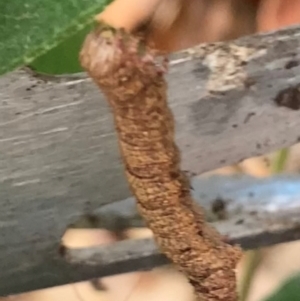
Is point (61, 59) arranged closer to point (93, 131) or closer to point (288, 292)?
point (93, 131)

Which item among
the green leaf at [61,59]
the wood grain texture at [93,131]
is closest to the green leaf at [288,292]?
the wood grain texture at [93,131]

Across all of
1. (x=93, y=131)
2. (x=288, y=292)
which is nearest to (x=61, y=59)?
(x=93, y=131)

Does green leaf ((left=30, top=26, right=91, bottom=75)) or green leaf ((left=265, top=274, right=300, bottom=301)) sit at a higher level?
green leaf ((left=30, top=26, right=91, bottom=75))

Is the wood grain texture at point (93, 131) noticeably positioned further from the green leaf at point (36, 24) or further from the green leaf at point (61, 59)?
the green leaf at point (36, 24)

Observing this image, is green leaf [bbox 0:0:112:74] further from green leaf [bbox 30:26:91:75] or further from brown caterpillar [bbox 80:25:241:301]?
green leaf [bbox 30:26:91:75]

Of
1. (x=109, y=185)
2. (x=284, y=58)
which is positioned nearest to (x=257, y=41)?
(x=284, y=58)

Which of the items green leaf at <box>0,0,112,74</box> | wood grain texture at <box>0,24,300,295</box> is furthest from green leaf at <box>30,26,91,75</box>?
green leaf at <box>0,0,112,74</box>

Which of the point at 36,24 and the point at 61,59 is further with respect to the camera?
the point at 61,59
